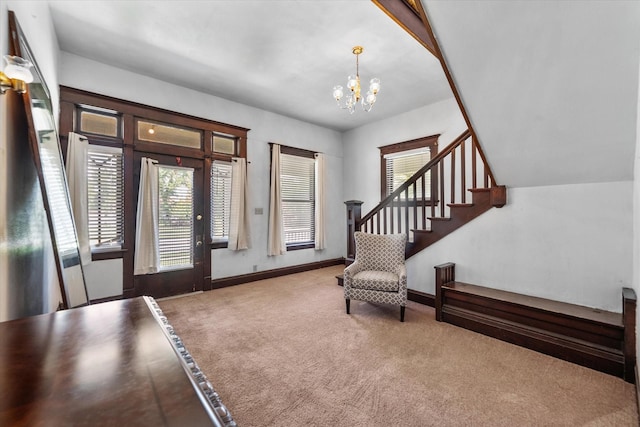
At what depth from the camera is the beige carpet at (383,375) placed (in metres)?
1.70

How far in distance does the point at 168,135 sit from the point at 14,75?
2862 millimetres

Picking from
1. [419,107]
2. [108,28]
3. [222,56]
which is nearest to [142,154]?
[108,28]

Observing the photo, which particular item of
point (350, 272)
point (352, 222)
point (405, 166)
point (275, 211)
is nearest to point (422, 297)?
point (350, 272)

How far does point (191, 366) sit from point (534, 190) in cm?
330

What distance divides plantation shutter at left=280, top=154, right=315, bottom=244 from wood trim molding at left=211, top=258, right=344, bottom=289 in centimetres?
53

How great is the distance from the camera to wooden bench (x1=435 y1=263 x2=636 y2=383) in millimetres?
2072

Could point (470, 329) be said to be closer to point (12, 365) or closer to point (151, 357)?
point (151, 357)

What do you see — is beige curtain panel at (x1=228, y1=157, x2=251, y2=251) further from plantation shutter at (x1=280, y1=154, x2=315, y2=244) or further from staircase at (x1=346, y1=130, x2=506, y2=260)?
staircase at (x1=346, y1=130, x2=506, y2=260)

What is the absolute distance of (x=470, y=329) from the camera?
2.85 meters

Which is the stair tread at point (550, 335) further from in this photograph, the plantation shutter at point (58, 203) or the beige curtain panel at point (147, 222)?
the beige curtain panel at point (147, 222)

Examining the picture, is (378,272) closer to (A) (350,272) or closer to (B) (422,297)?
(A) (350,272)

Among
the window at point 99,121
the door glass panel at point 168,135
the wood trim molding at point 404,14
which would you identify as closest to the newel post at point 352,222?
the wood trim molding at point 404,14

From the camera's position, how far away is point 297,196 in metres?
5.78

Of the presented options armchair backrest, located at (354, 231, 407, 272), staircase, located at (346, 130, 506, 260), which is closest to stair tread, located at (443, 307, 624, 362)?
armchair backrest, located at (354, 231, 407, 272)
